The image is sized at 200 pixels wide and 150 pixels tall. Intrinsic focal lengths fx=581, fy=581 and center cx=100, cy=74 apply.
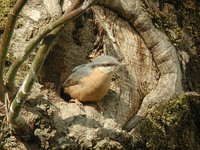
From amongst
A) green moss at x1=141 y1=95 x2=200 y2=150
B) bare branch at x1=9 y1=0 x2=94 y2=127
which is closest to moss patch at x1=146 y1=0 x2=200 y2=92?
green moss at x1=141 y1=95 x2=200 y2=150

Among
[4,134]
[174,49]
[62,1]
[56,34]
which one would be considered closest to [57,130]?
[4,134]

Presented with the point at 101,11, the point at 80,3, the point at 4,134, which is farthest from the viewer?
the point at 101,11

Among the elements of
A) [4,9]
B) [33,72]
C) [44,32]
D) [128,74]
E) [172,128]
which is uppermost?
[44,32]

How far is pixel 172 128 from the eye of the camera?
5195 mm

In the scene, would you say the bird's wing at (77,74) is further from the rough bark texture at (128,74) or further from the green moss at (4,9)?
the green moss at (4,9)

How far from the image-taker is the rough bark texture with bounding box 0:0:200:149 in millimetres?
4543

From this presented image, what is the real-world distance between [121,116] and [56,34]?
132 cm

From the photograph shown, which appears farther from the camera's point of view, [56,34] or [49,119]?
[49,119]

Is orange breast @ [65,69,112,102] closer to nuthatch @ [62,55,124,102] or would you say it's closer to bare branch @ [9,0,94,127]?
nuthatch @ [62,55,124,102]

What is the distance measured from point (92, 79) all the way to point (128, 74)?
1.15 ft

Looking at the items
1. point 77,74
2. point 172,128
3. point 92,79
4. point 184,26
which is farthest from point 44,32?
point 184,26

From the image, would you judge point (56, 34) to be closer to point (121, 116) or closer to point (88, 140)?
point (88, 140)

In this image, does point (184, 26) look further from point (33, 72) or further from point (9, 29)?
point (9, 29)

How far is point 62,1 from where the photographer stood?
5109 millimetres
